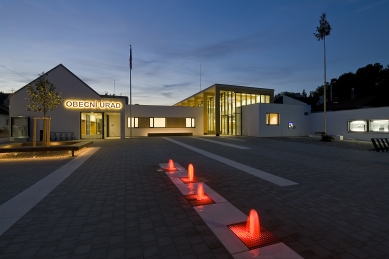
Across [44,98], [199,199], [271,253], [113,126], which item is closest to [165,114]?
[113,126]

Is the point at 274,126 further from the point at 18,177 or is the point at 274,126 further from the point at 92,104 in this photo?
the point at 18,177

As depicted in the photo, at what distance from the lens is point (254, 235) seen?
10.9ft

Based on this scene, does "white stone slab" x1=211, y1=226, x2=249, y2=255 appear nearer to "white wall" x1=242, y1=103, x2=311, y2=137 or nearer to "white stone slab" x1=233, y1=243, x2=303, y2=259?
"white stone slab" x1=233, y1=243, x2=303, y2=259

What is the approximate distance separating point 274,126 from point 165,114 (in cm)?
1544

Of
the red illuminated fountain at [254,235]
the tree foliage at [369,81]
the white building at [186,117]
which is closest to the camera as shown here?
the red illuminated fountain at [254,235]

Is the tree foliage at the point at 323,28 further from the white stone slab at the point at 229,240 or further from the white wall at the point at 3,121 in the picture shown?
the white wall at the point at 3,121

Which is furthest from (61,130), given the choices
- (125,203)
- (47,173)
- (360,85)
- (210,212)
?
(360,85)

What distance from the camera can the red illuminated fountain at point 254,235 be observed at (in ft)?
10.4

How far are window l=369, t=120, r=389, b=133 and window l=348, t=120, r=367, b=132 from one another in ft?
2.04

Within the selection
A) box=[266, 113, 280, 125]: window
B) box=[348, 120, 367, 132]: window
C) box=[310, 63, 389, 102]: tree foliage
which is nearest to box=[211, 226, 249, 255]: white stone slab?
box=[348, 120, 367, 132]: window

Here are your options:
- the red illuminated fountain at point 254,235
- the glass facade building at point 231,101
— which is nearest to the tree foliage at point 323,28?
the glass facade building at point 231,101

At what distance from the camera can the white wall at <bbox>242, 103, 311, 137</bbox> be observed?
28.2 m

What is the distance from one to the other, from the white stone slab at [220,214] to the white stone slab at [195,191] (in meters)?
0.32

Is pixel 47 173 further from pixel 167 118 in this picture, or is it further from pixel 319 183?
pixel 167 118
